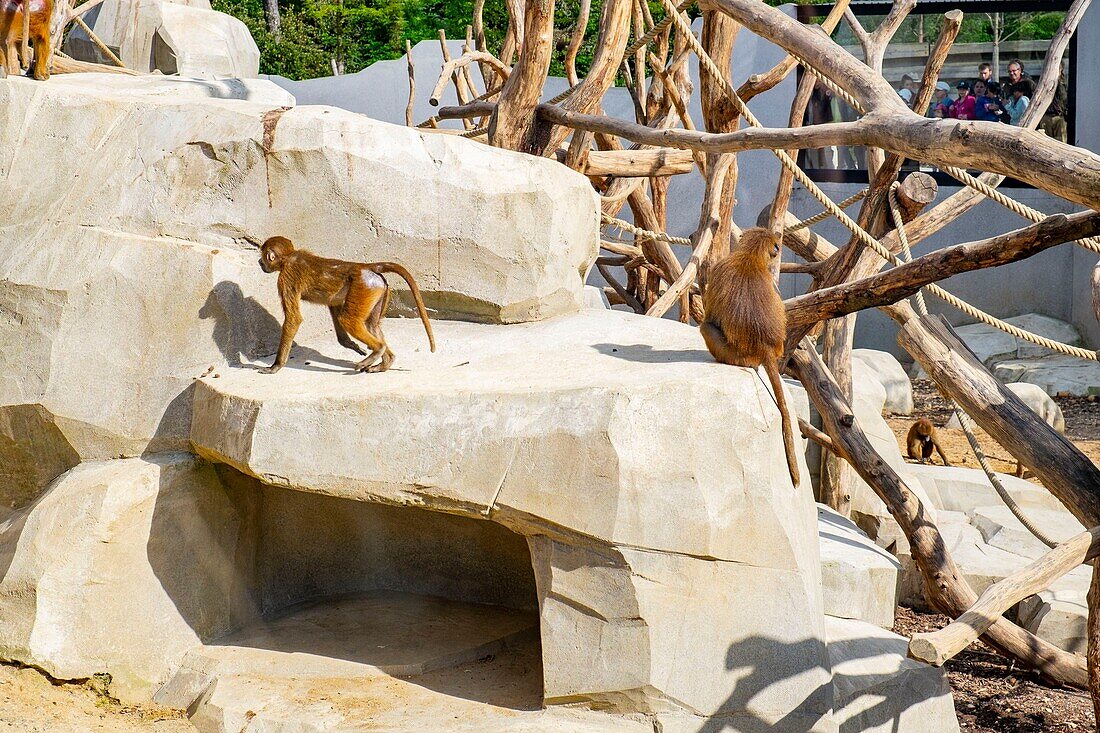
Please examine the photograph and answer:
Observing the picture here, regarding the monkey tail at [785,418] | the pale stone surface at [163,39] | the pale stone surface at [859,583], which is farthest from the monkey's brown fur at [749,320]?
the pale stone surface at [163,39]

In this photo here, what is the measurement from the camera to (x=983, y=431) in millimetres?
10797

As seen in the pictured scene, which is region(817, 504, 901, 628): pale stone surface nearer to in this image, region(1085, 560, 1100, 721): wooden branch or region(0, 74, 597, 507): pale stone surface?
region(1085, 560, 1100, 721): wooden branch

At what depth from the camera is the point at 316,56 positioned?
21000mm

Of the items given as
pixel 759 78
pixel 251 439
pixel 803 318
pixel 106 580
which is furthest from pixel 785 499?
pixel 759 78

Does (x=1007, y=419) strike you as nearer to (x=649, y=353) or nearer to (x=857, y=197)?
(x=649, y=353)

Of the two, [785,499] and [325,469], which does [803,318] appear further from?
[325,469]

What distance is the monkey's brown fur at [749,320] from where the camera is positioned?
4.28 metres

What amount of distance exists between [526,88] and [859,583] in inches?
137

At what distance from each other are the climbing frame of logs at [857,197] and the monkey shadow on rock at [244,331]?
1.98 meters

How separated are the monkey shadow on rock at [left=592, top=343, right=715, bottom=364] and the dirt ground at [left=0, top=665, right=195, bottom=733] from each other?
2315mm

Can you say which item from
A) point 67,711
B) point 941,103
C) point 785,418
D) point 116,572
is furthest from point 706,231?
point 941,103

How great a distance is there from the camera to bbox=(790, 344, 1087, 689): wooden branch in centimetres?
564

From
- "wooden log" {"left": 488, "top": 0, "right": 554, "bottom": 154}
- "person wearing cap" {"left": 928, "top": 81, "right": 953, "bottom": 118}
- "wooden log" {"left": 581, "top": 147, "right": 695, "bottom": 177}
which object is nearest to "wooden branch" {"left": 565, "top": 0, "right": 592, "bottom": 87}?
"wooden log" {"left": 581, "top": 147, "right": 695, "bottom": 177}

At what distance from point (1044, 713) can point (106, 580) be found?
15.6ft
